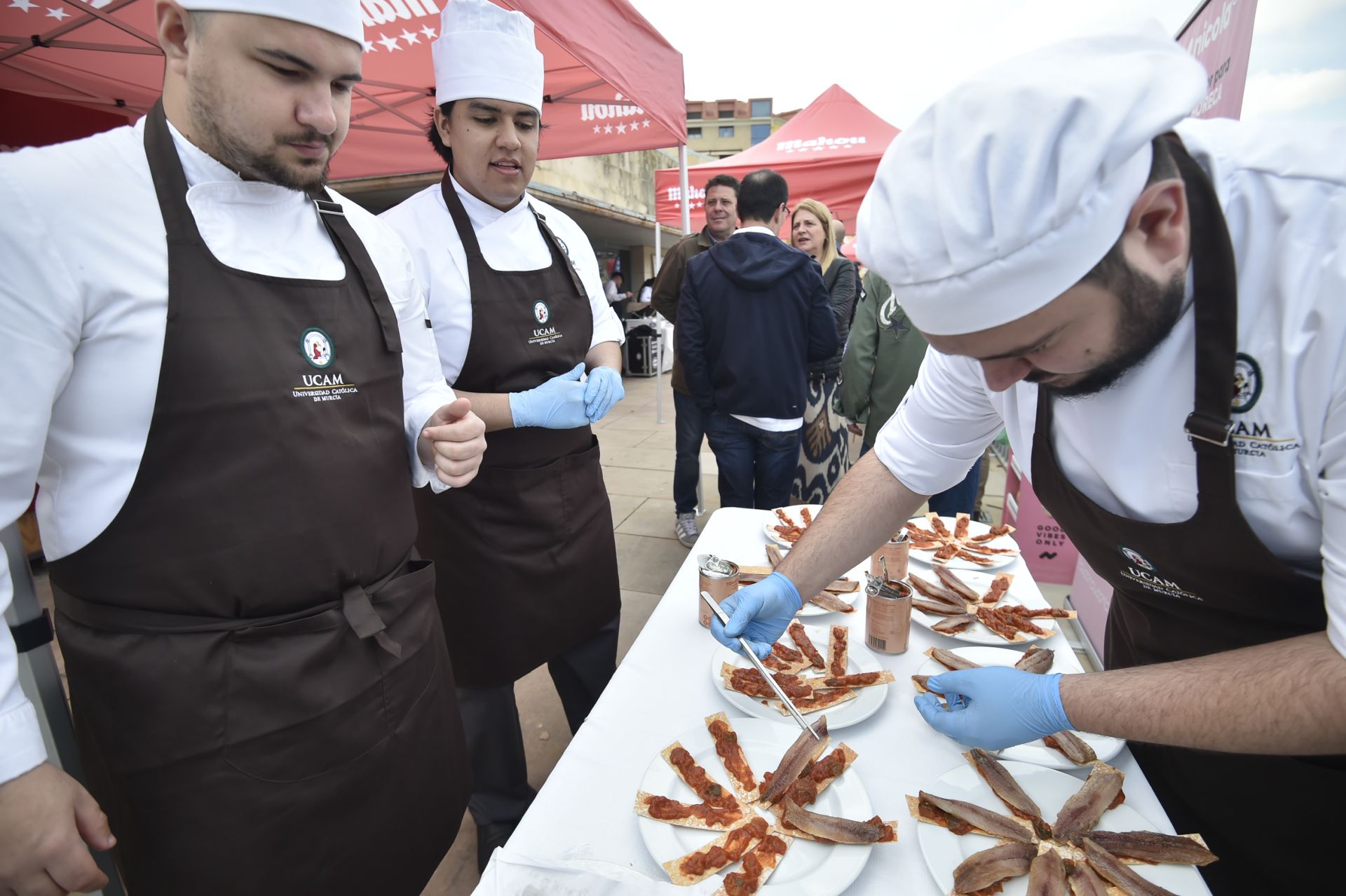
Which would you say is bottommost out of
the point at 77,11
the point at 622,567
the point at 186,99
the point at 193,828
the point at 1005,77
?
the point at 622,567

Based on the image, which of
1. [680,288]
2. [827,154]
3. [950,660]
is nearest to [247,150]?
[950,660]

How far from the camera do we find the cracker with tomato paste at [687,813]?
3.23 feet

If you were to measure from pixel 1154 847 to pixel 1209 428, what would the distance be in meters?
0.61

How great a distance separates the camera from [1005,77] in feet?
2.57

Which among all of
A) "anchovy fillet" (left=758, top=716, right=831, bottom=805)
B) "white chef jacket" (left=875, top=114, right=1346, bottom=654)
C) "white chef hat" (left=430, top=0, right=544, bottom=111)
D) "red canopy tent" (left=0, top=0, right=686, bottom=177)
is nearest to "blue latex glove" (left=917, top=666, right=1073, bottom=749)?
"anchovy fillet" (left=758, top=716, right=831, bottom=805)

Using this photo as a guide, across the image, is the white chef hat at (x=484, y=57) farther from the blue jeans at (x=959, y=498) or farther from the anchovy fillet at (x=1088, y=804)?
the blue jeans at (x=959, y=498)

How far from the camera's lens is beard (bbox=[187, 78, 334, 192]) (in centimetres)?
105

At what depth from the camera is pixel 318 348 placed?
116cm

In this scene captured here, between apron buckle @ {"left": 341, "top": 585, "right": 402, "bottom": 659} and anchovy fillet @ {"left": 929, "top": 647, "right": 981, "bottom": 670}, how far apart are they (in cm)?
117

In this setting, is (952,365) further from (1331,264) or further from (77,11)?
(77,11)

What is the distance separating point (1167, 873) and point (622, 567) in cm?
326

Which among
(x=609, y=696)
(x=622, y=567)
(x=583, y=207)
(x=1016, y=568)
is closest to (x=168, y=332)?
(x=609, y=696)

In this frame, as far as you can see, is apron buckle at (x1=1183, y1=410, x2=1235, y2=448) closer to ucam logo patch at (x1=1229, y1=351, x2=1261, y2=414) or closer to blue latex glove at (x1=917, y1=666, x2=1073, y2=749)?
ucam logo patch at (x1=1229, y1=351, x2=1261, y2=414)

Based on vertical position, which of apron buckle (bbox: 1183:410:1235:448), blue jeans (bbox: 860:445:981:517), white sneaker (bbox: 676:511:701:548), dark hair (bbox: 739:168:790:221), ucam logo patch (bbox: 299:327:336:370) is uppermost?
dark hair (bbox: 739:168:790:221)
